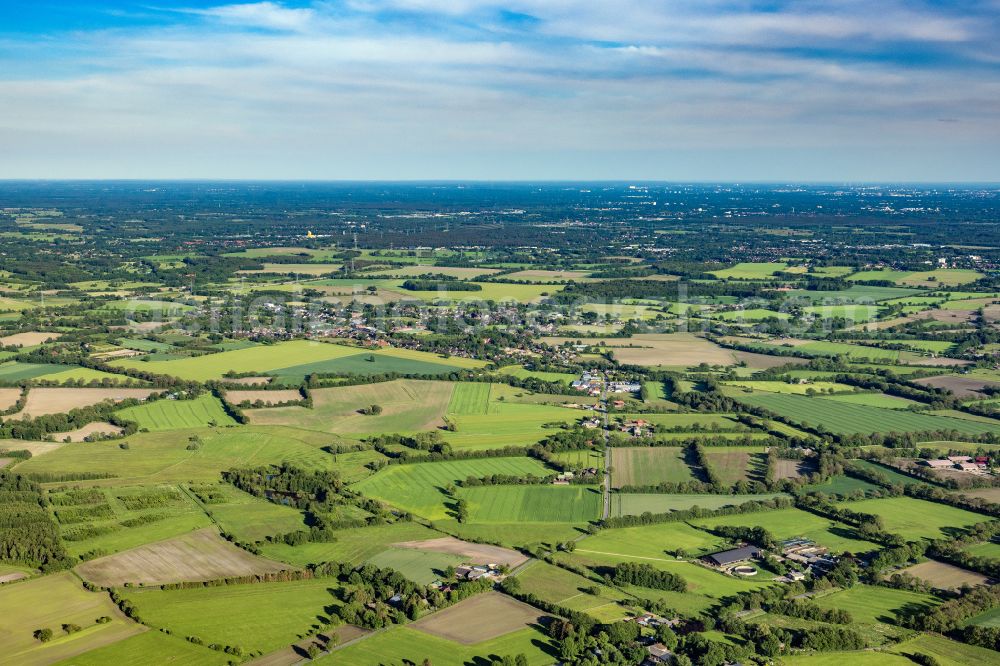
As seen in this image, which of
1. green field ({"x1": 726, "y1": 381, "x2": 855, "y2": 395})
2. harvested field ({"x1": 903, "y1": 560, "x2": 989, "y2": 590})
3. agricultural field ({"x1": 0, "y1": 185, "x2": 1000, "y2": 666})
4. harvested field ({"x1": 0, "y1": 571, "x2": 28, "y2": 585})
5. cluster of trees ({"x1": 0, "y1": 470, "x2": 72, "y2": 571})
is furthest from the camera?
green field ({"x1": 726, "y1": 381, "x2": 855, "y2": 395})

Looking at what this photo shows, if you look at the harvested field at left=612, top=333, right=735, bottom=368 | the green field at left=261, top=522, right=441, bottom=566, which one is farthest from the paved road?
the harvested field at left=612, top=333, right=735, bottom=368

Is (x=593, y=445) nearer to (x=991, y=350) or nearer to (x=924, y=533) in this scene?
(x=924, y=533)

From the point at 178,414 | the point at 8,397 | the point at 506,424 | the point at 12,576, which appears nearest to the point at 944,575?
the point at 506,424

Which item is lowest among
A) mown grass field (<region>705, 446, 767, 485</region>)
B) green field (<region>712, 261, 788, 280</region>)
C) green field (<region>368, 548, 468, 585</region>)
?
green field (<region>368, 548, 468, 585</region>)

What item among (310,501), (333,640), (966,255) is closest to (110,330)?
(310,501)

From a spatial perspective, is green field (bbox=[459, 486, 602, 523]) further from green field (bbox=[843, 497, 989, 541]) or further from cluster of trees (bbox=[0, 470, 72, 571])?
cluster of trees (bbox=[0, 470, 72, 571])

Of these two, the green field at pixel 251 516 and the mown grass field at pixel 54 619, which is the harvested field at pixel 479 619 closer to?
the mown grass field at pixel 54 619

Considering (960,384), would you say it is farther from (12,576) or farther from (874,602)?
(12,576)
